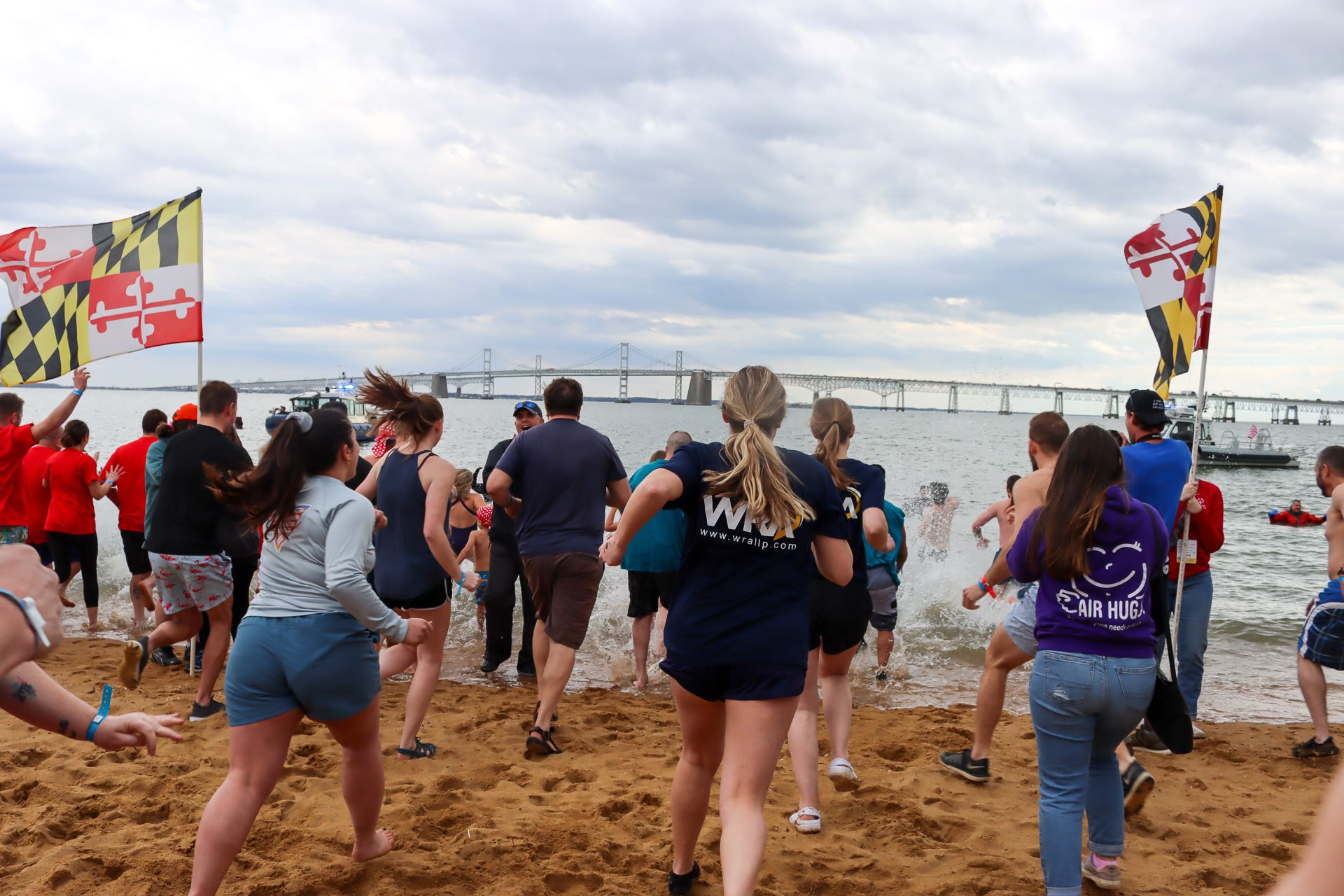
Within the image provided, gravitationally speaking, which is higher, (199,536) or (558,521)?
(558,521)

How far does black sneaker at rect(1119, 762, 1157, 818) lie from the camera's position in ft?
11.8

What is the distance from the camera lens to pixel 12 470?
6535 mm

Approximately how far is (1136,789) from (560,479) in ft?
10.2

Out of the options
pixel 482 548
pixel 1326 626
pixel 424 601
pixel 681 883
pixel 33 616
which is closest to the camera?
pixel 33 616

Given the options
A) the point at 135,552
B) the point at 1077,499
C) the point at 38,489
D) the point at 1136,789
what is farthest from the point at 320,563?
the point at 38,489

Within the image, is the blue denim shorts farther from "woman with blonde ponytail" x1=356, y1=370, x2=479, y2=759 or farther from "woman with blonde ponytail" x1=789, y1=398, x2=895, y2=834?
"woman with blonde ponytail" x1=356, y1=370, x2=479, y2=759

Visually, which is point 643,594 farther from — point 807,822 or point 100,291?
point 100,291

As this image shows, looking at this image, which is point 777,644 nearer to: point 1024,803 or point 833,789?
point 833,789

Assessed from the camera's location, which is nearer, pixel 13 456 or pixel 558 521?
pixel 558 521

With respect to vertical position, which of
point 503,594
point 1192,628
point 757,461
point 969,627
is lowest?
point 969,627

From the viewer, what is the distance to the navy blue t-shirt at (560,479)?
195 inches

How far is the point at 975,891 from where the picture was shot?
3469 mm

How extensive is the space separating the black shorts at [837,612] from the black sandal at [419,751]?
2267 mm

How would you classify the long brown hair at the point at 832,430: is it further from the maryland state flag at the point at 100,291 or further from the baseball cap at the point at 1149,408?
the maryland state flag at the point at 100,291
